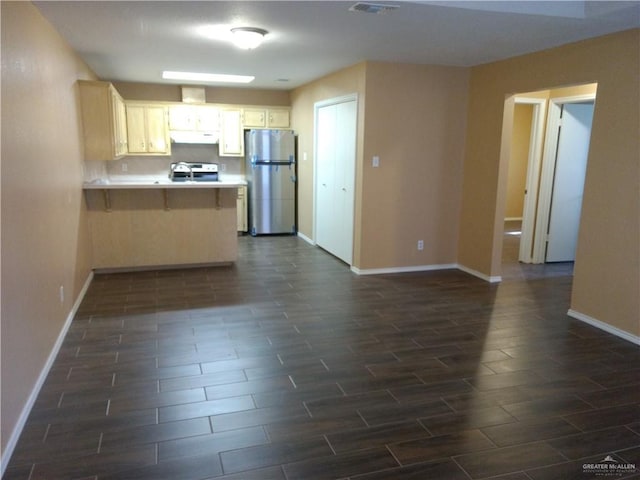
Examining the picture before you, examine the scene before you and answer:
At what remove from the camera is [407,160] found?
5312mm

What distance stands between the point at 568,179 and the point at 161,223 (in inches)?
196

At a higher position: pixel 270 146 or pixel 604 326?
pixel 270 146

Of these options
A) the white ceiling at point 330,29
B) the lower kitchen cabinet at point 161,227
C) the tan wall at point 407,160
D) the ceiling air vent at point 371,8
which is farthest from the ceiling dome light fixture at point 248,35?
the lower kitchen cabinet at point 161,227

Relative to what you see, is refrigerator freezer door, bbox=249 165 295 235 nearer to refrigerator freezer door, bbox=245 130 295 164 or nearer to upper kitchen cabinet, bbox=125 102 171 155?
refrigerator freezer door, bbox=245 130 295 164

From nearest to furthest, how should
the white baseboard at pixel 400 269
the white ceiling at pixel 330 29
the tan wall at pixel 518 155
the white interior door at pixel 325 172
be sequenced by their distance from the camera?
1. the white ceiling at pixel 330 29
2. the white baseboard at pixel 400 269
3. the white interior door at pixel 325 172
4. the tan wall at pixel 518 155

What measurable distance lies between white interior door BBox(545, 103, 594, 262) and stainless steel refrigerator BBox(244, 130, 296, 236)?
12.7 ft

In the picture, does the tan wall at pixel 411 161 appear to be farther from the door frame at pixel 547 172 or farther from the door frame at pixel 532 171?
the door frame at pixel 547 172

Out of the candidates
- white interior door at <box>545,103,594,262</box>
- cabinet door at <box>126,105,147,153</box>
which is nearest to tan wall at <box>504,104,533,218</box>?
white interior door at <box>545,103,594,262</box>

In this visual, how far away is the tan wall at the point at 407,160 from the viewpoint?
202 inches

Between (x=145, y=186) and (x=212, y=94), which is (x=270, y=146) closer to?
(x=212, y=94)

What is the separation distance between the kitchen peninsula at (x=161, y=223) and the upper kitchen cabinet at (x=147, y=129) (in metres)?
2.17

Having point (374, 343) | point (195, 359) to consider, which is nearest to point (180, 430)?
point (195, 359)

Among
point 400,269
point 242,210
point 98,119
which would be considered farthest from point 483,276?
point 98,119

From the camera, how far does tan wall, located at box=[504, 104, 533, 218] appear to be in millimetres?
8781
